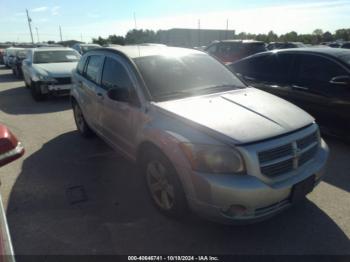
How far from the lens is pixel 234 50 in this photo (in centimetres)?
1227

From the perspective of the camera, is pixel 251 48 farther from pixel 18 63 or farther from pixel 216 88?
pixel 18 63

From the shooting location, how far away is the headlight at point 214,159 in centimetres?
248

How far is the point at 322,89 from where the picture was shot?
15.9 feet

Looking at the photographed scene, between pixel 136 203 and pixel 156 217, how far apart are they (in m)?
0.38

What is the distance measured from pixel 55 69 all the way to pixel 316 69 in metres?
7.61

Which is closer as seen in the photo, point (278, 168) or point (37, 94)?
point (278, 168)

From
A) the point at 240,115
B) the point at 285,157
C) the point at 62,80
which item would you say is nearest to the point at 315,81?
the point at 240,115

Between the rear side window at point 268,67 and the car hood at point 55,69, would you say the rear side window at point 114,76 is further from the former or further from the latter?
the car hood at point 55,69

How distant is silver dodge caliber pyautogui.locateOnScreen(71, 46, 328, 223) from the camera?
2.48 m

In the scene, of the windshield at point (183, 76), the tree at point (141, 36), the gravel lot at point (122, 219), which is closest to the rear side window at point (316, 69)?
the gravel lot at point (122, 219)

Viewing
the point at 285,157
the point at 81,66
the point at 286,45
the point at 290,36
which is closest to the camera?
the point at 285,157

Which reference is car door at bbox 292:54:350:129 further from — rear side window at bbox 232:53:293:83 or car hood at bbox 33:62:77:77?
car hood at bbox 33:62:77:77

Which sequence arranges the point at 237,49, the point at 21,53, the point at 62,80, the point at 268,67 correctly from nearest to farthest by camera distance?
the point at 268,67 < the point at 62,80 < the point at 237,49 < the point at 21,53

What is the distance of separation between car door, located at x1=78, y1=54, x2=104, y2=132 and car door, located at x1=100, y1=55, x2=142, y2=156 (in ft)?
0.70
